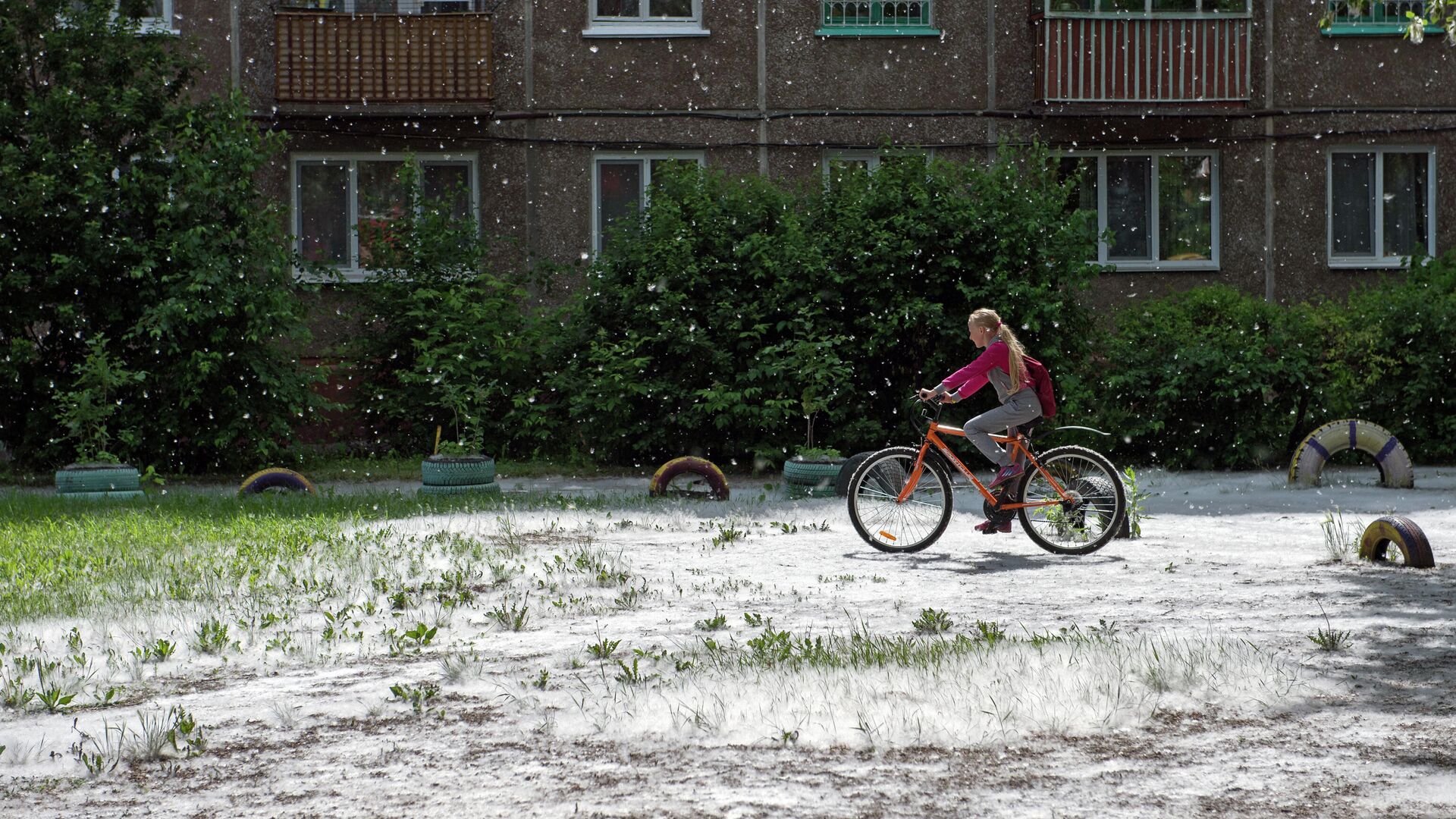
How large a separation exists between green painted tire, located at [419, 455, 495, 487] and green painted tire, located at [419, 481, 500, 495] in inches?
0.6

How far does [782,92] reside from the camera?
73.5 feet

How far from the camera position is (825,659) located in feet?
19.5

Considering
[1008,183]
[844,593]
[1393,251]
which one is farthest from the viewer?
[1393,251]

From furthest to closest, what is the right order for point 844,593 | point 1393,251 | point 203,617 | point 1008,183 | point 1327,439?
point 1393,251 < point 1008,183 < point 1327,439 < point 844,593 < point 203,617

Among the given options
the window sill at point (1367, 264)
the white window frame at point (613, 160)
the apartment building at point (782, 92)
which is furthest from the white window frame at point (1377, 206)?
the white window frame at point (613, 160)

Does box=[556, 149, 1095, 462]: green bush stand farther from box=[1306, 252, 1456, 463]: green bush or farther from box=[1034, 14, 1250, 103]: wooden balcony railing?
box=[1034, 14, 1250, 103]: wooden balcony railing

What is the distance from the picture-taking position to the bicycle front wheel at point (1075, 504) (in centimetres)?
987

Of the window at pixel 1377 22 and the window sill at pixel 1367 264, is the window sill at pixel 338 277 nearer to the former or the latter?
the window sill at pixel 1367 264

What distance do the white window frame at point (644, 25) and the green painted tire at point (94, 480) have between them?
1090cm

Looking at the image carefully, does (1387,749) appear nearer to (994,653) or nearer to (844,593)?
(994,653)

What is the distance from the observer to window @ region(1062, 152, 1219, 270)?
23.4 m

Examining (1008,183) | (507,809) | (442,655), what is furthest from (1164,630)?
(1008,183)

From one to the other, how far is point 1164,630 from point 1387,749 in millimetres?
Result: 1971

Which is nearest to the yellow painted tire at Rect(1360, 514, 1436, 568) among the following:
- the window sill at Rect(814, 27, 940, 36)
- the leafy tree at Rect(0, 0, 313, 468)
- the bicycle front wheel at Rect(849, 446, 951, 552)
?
the bicycle front wheel at Rect(849, 446, 951, 552)
